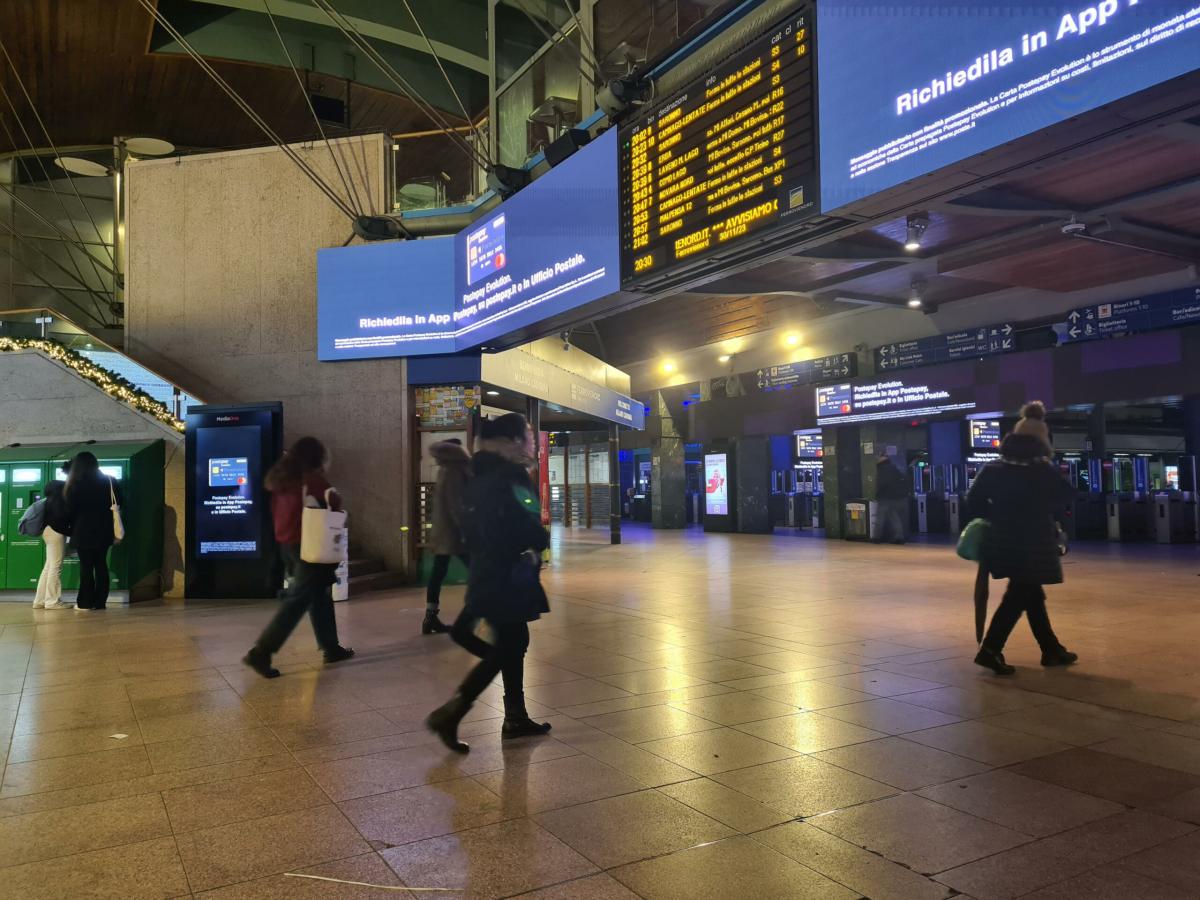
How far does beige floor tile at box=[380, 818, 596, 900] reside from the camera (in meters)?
2.59

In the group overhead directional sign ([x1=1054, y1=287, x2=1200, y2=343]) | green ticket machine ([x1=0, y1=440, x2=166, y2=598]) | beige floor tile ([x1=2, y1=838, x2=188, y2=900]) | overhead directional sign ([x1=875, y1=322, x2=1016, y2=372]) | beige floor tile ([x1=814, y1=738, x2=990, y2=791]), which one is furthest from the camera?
overhead directional sign ([x1=875, y1=322, x2=1016, y2=372])

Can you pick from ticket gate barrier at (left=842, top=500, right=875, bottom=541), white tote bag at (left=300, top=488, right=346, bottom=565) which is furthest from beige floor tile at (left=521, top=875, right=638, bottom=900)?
ticket gate barrier at (left=842, top=500, right=875, bottom=541)

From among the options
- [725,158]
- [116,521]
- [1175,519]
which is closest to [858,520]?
[1175,519]

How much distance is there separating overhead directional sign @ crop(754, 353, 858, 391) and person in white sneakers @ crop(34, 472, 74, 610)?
14.0 metres

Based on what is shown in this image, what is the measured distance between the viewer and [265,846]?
2910 millimetres

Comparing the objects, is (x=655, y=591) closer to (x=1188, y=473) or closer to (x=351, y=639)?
(x=351, y=639)

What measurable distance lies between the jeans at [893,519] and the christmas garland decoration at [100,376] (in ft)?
41.3

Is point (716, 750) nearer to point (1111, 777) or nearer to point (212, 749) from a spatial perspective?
point (1111, 777)

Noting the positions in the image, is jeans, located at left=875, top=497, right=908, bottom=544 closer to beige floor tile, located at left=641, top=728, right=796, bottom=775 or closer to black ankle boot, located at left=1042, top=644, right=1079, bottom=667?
black ankle boot, located at left=1042, top=644, right=1079, bottom=667

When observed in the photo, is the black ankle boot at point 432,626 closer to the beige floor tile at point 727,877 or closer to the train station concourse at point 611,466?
the train station concourse at point 611,466

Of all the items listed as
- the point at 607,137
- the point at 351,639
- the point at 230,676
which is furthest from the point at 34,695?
the point at 607,137

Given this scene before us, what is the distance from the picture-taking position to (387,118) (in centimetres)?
1850

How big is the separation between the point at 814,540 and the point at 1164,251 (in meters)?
9.11

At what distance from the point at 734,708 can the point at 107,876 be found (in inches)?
119
